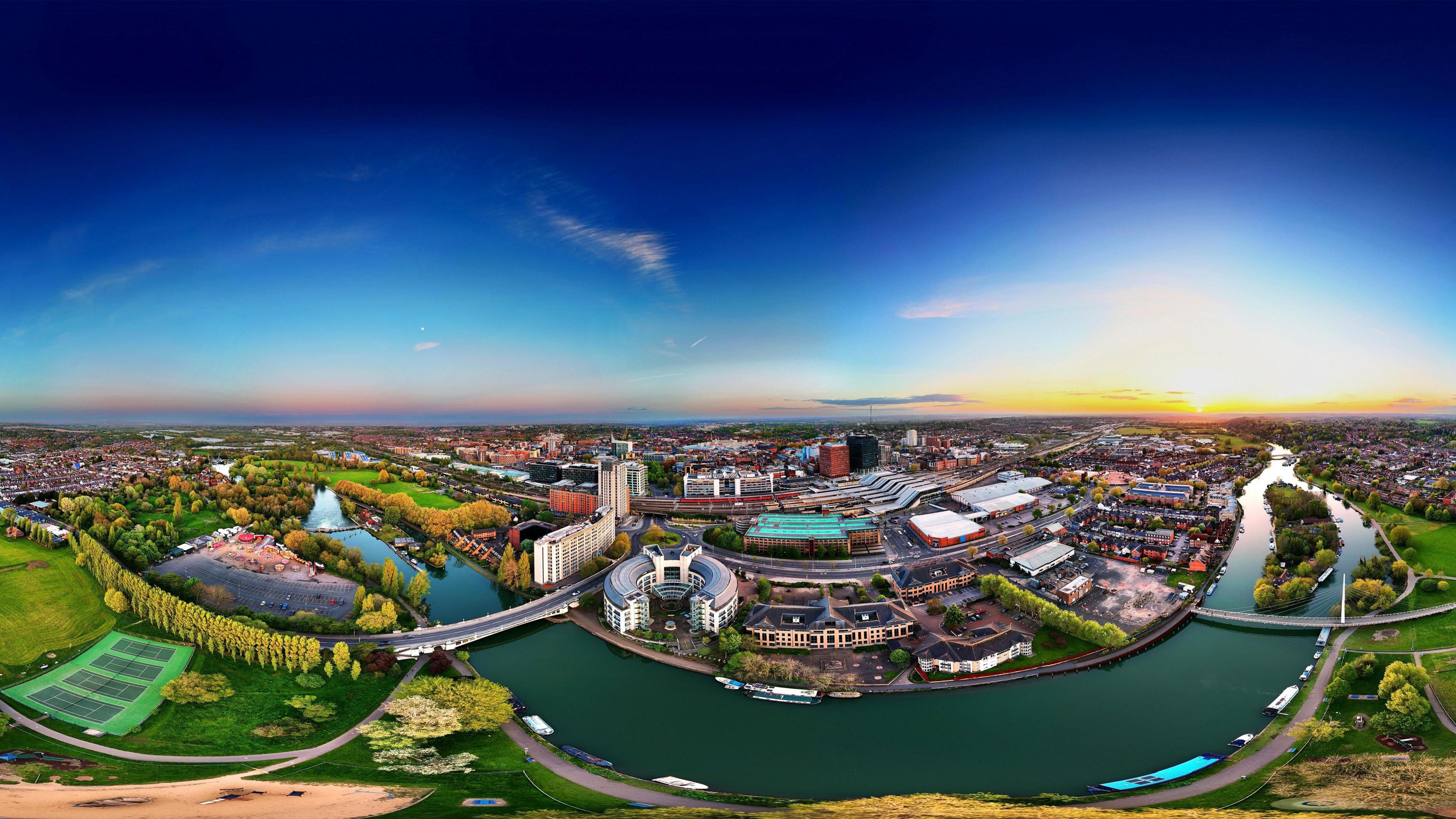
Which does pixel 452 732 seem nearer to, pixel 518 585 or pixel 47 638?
pixel 518 585

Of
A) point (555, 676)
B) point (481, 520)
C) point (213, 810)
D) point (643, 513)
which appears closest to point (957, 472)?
point (643, 513)

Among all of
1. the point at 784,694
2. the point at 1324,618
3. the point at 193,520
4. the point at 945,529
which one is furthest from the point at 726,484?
the point at 193,520

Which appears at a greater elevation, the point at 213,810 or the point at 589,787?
the point at 213,810

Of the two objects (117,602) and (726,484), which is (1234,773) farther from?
(117,602)

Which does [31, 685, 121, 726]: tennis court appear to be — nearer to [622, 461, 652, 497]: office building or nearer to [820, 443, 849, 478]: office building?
[622, 461, 652, 497]: office building

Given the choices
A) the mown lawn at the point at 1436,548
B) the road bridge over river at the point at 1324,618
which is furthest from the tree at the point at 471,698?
the mown lawn at the point at 1436,548

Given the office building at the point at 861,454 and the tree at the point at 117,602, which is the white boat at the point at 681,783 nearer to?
the tree at the point at 117,602
